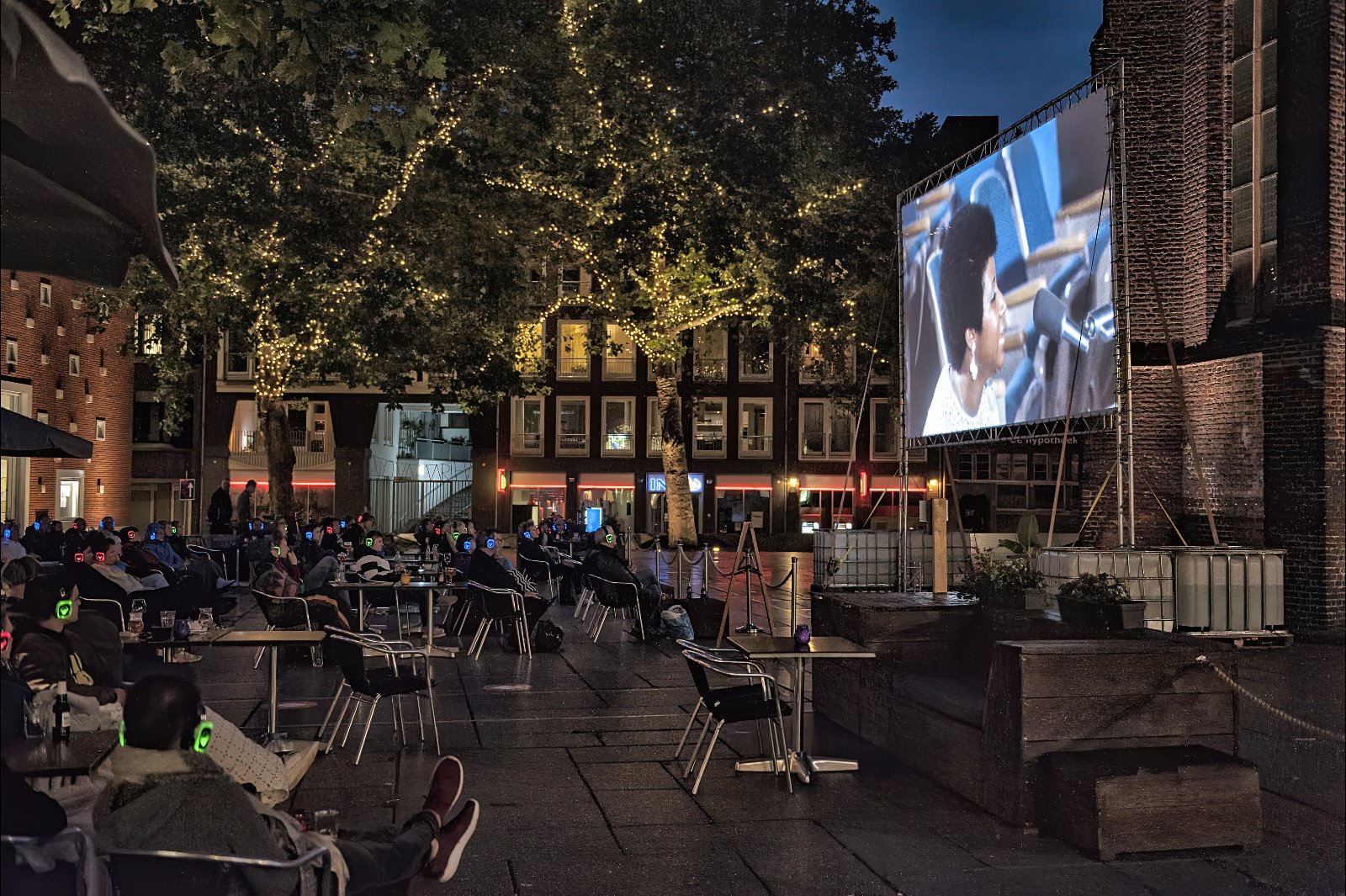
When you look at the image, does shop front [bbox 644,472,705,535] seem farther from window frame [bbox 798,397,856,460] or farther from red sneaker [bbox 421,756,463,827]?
red sneaker [bbox 421,756,463,827]

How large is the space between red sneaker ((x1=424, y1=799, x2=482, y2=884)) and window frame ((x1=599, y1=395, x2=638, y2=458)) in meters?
46.4

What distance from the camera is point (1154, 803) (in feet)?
20.1

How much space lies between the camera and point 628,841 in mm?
6324

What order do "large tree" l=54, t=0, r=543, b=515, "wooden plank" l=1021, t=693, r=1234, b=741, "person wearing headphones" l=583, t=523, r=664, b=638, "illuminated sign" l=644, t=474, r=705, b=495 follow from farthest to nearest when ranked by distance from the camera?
"illuminated sign" l=644, t=474, r=705, b=495, "large tree" l=54, t=0, r=543, b=515, "person wearing headphones" l=583, t=523, r=664, b=638, "wooden plank" l=1021, t=693, r=1234, b=741

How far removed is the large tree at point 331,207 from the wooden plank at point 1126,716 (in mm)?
15401

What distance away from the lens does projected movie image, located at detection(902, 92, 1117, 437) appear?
12.4m

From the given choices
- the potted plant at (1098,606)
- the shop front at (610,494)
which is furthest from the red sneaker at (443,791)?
the shop front at (610,494)

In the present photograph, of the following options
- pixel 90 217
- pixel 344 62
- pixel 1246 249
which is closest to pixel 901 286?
pixel 1246 249

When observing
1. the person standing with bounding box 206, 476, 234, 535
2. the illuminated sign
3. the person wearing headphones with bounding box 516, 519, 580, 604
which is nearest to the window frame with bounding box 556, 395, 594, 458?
the illuminated sign

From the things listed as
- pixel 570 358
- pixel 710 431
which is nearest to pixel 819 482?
pixel 710 431

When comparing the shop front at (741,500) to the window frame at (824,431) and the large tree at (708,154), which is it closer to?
the window frame at (824,431)

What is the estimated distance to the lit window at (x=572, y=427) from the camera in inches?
2021

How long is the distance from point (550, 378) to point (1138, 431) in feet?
111

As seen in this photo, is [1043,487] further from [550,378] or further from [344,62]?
[344,62]
